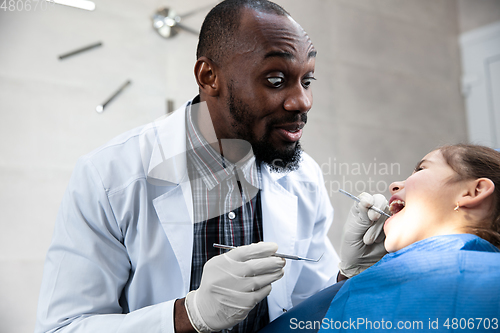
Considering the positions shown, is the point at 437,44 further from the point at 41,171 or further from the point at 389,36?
the point at 41,171

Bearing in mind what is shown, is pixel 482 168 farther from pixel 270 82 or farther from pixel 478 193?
pixel 270 82

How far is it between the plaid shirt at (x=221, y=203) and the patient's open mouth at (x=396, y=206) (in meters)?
0.41

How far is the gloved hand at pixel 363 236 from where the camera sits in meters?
1.21

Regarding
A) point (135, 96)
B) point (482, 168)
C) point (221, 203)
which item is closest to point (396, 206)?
point (482, 168)

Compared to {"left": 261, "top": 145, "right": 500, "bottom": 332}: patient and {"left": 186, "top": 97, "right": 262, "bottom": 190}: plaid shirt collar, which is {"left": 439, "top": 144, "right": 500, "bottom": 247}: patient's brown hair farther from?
{"left": 186, "top": 97, "right": 262, "bottom": 190}: plaid shirt collar

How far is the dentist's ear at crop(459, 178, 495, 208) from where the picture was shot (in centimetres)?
100

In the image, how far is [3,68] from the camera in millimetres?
1725

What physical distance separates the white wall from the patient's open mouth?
120 centimetres

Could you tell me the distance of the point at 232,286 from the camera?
1.05m

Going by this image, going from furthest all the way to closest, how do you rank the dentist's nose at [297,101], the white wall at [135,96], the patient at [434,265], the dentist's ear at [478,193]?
1. the white wall at [135,96]
2. the dentist's nose at [297,101]
3. the dentist's ear at [478,193]
4. the patient at [434,265]

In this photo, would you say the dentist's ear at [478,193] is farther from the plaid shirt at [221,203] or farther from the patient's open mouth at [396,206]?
the plaid shirt at [221,203]

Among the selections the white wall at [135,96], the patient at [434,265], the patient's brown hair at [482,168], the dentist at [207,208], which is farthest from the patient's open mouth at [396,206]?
the white wall at [135,96]

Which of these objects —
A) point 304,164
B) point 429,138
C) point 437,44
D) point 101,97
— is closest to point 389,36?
point 437,44

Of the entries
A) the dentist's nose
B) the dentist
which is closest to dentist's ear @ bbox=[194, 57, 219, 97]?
the dentist
